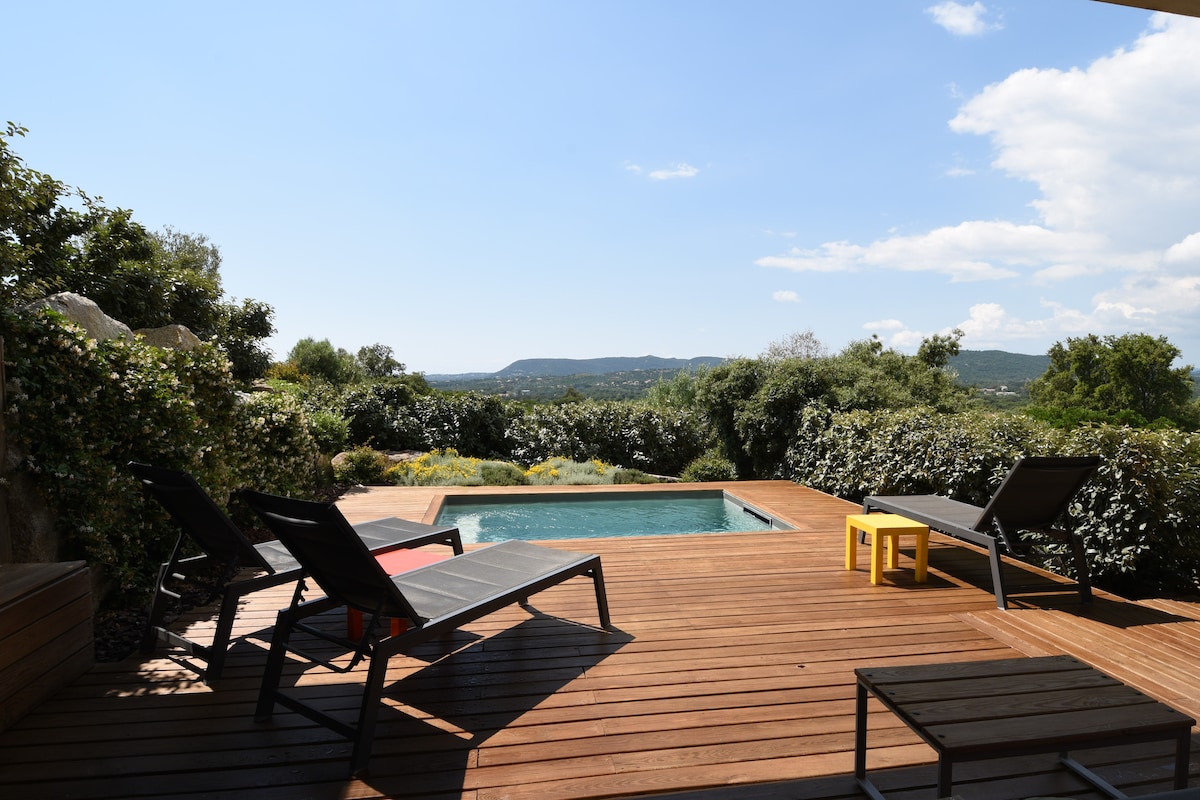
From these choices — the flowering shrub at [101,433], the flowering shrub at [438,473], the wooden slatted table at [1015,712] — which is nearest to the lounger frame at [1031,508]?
the wooden slatted table at [1015,712]

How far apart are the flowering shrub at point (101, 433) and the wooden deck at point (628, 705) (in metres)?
0.69

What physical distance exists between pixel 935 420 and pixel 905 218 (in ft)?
46.5

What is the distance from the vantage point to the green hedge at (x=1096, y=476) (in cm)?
459

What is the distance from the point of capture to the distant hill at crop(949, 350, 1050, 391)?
39.7m

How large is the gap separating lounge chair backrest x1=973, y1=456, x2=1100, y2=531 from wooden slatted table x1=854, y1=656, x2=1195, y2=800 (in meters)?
2.12

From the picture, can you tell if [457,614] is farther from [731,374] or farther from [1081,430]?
[731,374]

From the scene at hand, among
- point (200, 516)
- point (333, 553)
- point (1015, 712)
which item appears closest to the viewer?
point (1015, 712)

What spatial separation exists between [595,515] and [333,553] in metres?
5.94

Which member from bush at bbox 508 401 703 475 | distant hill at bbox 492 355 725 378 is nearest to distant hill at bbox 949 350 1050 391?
distant hill at bbox 492 355 725 378

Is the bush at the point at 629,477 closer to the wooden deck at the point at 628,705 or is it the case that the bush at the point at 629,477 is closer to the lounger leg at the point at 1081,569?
the wooden deck at the point at 628,705

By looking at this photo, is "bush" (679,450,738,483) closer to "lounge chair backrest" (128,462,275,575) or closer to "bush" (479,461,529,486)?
"bush" (479,461,529,486)

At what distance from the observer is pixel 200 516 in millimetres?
3146

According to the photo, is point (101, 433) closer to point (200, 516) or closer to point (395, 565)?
point (200, 516)

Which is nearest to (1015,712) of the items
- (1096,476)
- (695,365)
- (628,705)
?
(628,705)
